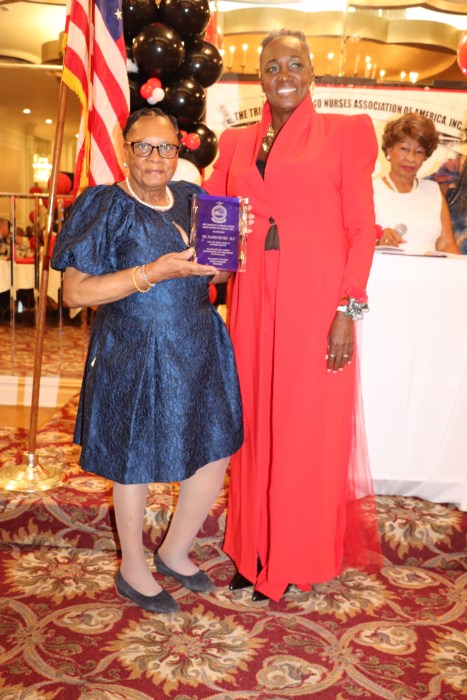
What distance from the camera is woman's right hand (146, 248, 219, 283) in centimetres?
174

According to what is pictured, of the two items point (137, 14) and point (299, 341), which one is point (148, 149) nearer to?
point (299, 341)

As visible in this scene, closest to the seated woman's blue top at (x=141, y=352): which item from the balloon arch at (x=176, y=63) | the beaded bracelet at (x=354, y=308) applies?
the beaded bracelet at (x=354, y=308)

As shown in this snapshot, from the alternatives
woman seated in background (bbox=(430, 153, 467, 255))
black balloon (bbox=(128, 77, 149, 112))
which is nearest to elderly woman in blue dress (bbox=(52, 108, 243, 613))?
black balloon (bbox=(128, 77, 149, 112))

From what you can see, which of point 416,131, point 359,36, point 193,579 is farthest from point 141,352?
point 359,36

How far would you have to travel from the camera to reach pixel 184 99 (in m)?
3.51

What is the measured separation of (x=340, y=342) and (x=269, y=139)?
0.68 metres

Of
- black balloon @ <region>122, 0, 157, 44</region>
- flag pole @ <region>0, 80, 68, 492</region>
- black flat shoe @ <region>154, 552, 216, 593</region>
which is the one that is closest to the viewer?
black flat shoe @ <region>154, 552, 216, 593</region>

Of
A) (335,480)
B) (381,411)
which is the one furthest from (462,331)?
(335,480)

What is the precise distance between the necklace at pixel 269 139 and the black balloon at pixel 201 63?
5.62ft

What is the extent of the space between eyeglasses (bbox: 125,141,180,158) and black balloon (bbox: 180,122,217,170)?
1833 mm

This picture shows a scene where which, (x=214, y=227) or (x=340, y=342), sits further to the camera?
(x=340, y=342)

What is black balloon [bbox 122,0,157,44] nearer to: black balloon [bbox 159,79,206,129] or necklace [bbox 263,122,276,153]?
black balloon [bbox 159,79,206,129]

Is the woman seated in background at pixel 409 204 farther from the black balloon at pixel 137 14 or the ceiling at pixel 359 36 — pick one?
the ceiling at pixel 359 36

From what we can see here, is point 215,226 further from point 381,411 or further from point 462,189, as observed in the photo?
point 462,189
